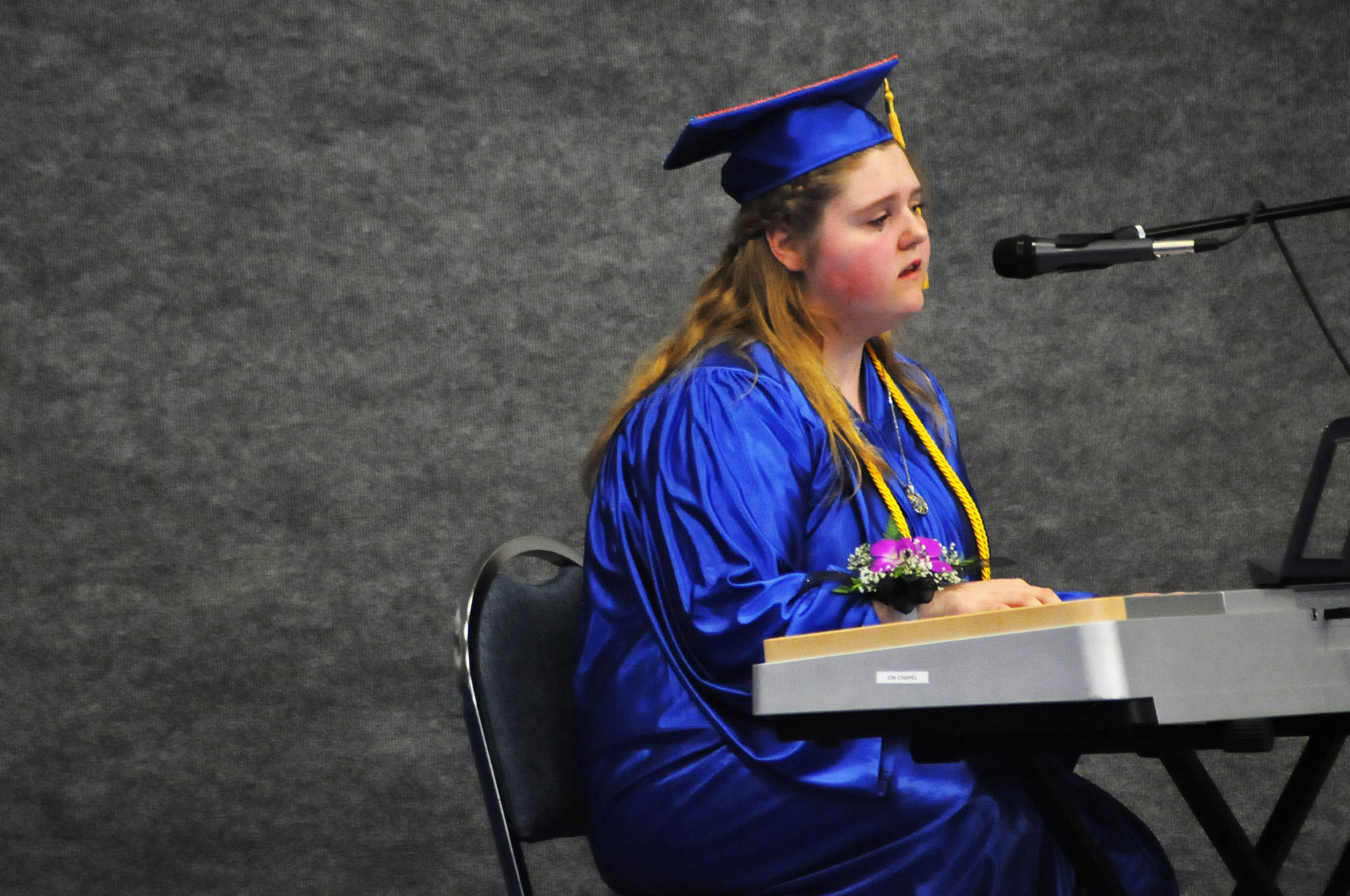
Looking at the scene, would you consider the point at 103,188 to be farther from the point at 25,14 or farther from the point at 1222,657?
the point at 1222,657

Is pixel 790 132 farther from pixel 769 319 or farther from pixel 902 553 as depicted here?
pixel 902 553

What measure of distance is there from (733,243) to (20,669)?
1784 millimetres

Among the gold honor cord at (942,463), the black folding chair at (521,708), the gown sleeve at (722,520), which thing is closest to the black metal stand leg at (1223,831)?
the gown sleeve at (722,520)

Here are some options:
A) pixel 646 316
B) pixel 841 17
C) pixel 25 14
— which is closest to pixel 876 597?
pixel 646 316

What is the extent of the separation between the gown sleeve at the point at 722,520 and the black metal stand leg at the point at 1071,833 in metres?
0.22

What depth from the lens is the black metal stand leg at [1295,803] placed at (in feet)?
4.16

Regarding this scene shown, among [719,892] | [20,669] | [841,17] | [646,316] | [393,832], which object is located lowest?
[393,832]

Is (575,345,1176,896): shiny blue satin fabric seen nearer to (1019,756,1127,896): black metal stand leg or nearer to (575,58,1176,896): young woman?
(575,58,1176,896): young woman

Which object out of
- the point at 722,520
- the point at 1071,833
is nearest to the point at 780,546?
the point at 722,520

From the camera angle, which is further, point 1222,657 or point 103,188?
point 103,188

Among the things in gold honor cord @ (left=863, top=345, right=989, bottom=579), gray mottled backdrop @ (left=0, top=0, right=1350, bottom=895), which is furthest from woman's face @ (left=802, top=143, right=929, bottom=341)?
gray mottled backdrop @ (left=0, top=0, right=1350, bottom=895)

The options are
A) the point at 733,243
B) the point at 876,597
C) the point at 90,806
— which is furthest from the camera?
the point at 90,806

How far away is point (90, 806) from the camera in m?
2.76

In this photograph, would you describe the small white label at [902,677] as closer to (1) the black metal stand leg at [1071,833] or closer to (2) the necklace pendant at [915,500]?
(1) the black metal stand leg at [1071,833]
